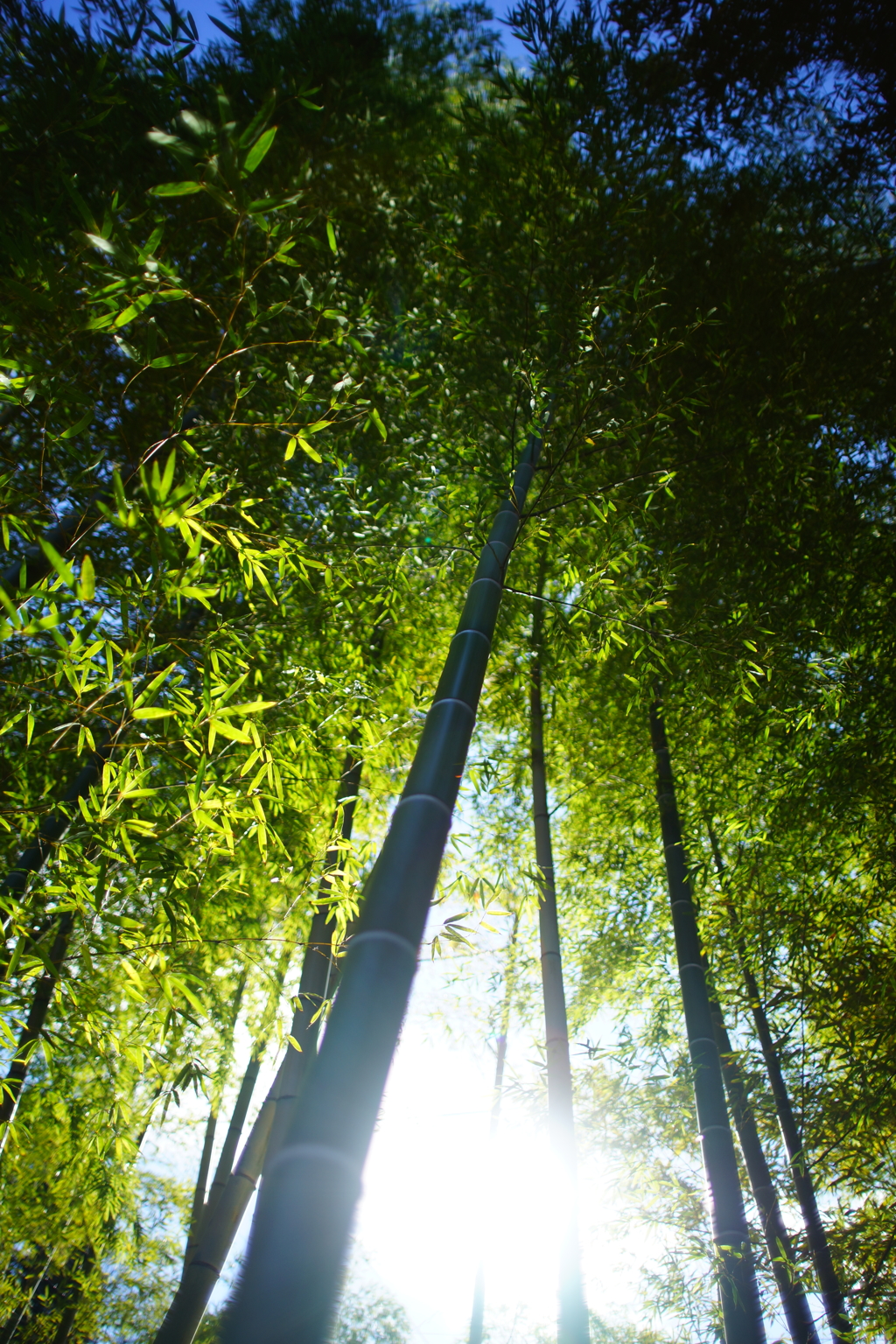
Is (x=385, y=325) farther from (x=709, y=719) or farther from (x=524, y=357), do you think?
(x=709, y=719)

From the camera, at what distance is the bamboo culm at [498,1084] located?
468 centimetres

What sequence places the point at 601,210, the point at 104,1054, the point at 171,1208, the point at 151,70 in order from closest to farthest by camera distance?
the point at 104,1054
the point at 151,70
the point at 601,210
the point at 171,1208

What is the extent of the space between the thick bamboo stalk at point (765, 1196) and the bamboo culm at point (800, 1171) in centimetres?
12

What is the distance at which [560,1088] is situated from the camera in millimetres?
2781

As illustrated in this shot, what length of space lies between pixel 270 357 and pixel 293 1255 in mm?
2916

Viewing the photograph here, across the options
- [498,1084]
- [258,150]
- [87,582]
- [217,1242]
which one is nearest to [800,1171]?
[217,1242]

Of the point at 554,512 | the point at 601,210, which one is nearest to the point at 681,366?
the point at 601,210

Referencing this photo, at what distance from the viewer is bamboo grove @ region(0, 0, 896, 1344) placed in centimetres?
205

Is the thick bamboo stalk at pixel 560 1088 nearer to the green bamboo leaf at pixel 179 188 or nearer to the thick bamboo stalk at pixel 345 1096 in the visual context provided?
the thick bamboo stalk at pixel 345 1096

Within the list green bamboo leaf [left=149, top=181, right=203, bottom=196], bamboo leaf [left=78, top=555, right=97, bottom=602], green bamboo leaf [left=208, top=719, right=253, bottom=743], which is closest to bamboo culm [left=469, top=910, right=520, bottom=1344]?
green bamboo leaf [left=208, top=719, right=253, bottom=743]

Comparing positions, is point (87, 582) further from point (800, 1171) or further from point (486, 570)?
point (800, 1171)

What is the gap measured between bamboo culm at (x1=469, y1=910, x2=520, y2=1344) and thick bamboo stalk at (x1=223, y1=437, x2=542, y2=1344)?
2.80 meters

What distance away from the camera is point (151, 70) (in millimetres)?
2480

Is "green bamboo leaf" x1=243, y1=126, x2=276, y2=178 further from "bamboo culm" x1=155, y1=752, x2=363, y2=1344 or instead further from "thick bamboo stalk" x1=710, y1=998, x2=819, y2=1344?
"thick bamboo stalk" x1=710, y1=998, x2=819, y2=1344
